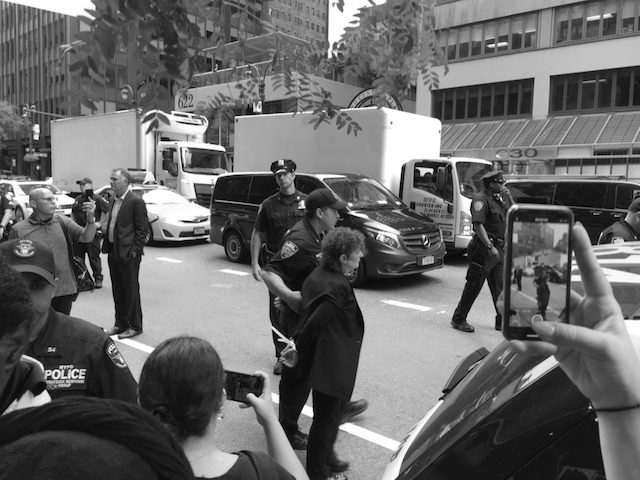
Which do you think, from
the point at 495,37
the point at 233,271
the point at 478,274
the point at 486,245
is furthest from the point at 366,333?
the point at 495,37

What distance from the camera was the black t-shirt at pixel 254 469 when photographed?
1.43 meters

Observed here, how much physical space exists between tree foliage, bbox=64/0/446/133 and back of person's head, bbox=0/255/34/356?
588 millimetres

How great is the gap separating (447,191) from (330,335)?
8509 millimetres

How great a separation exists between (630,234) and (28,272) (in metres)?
4.88

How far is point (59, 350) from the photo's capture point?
2.08m

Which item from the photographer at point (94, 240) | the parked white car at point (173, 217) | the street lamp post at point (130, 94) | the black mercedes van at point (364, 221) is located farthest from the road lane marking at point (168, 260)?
the street lamp post at point (130, 94)

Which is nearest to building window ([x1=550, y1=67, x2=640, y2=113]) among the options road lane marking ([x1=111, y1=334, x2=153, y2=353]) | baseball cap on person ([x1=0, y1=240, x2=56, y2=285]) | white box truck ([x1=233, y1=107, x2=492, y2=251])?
white box truck ([x1=233, y1=107, x2=492, y2=251])

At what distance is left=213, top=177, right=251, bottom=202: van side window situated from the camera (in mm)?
11242

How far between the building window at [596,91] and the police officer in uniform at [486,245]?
77.6 feet

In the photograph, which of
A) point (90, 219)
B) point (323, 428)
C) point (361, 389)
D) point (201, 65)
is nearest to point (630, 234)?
point (361, 389)

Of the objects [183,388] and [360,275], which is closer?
[183,388]

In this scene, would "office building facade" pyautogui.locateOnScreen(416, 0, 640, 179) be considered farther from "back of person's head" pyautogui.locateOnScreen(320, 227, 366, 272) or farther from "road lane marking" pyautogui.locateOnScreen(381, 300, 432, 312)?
"back of person's head" pyautogui.locateOnScreen(320, 227, 366, 272)

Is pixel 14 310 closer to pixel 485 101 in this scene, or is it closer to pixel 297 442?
pixel 297 442

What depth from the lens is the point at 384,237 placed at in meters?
8.80
